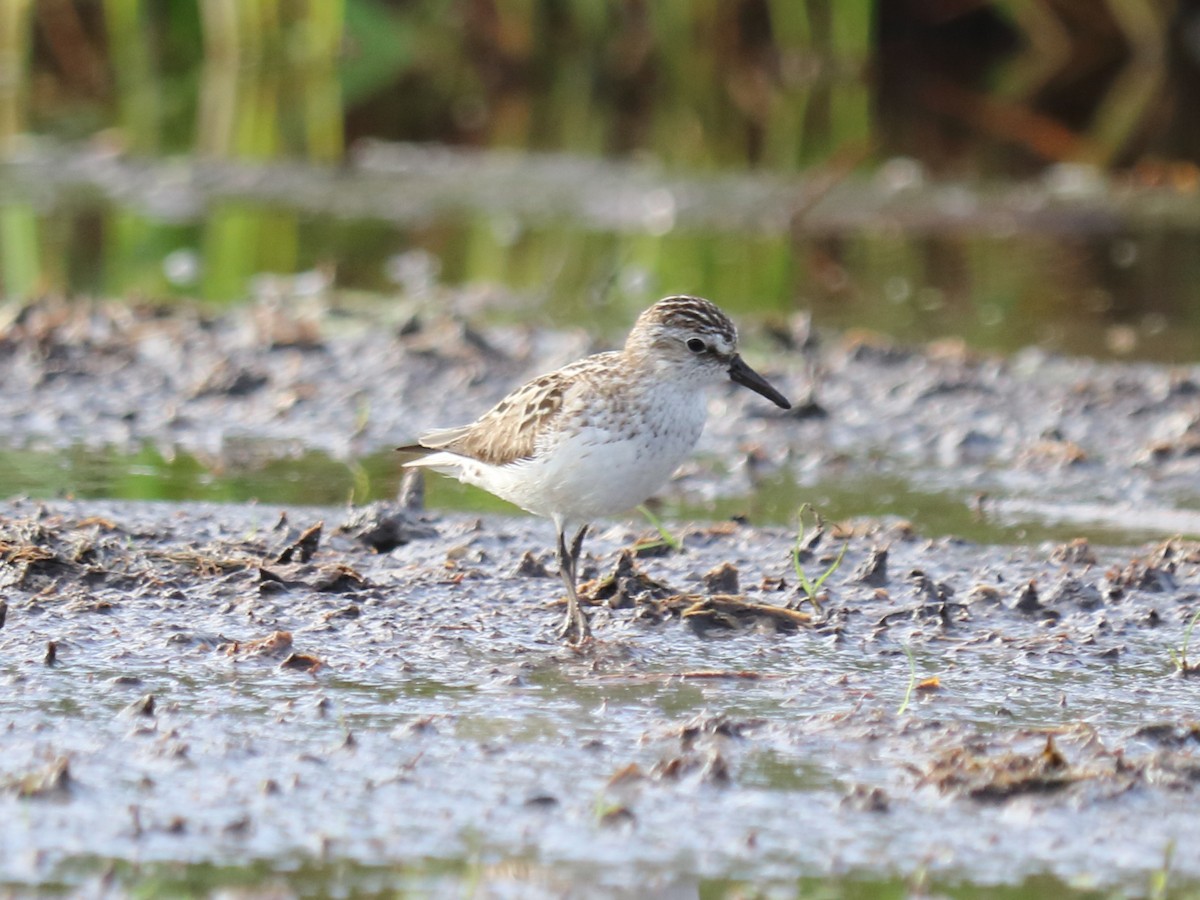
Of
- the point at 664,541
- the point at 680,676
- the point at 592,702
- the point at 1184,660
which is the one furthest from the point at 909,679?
the point at 664,541

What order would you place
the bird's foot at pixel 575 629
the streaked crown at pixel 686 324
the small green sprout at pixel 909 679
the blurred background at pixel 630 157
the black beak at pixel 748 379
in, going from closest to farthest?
the small green sprout at pixel 909 679 → the bird's foot at pixel 575 629 → the streaked crown at pixel 686 324 → the black beak at pixel 748 379 → the blurred background at pixel 630 157

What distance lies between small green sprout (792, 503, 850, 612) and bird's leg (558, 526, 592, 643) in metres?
0.73

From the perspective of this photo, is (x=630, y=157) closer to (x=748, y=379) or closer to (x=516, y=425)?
(x=748, y=379)

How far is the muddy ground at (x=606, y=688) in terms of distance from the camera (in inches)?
165

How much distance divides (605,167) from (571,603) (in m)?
12.4

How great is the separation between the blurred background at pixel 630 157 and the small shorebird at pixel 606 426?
529 centimetres

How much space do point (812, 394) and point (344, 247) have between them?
6141 mm

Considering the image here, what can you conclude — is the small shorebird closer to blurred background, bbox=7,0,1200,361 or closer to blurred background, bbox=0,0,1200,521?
blurred background, bbox=0,0,1200,521

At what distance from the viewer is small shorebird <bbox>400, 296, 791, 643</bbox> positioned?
570 centimetres

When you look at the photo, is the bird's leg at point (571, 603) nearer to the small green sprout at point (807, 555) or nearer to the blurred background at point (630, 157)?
the small green sprout at point (807, 555)

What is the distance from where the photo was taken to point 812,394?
8.96 metres

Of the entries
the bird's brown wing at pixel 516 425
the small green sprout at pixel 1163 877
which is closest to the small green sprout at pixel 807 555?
the bird's brown wing at pixel 516 425

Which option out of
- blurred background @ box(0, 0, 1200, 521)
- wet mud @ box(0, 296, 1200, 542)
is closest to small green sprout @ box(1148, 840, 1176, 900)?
wet mud @ box(0, 296, 1200, 542)

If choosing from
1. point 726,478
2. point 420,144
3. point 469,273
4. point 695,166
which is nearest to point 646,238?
point 469,273
